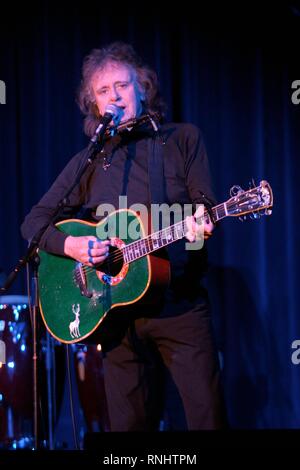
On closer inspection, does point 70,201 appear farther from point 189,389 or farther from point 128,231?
point 189,389

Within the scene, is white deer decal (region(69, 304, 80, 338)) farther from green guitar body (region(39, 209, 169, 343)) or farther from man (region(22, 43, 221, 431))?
man (region(22, 43, 221, 431))

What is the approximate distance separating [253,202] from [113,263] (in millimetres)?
765

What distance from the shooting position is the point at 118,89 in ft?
10.3

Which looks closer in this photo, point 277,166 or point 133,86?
point 133,86

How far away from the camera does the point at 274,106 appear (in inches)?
168

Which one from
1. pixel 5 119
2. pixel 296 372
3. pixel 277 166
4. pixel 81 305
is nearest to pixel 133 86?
pixel 81 305

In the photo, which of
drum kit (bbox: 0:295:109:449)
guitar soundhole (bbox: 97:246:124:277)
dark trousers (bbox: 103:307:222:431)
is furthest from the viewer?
drum kit (bbox: 0:295:109:449)

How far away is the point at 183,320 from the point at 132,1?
276cm

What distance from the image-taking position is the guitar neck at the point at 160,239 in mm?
2520

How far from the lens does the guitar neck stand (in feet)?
8.27

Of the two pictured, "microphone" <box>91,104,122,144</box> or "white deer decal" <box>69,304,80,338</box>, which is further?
"white deer decal" <box>69,304,80,338</box>
